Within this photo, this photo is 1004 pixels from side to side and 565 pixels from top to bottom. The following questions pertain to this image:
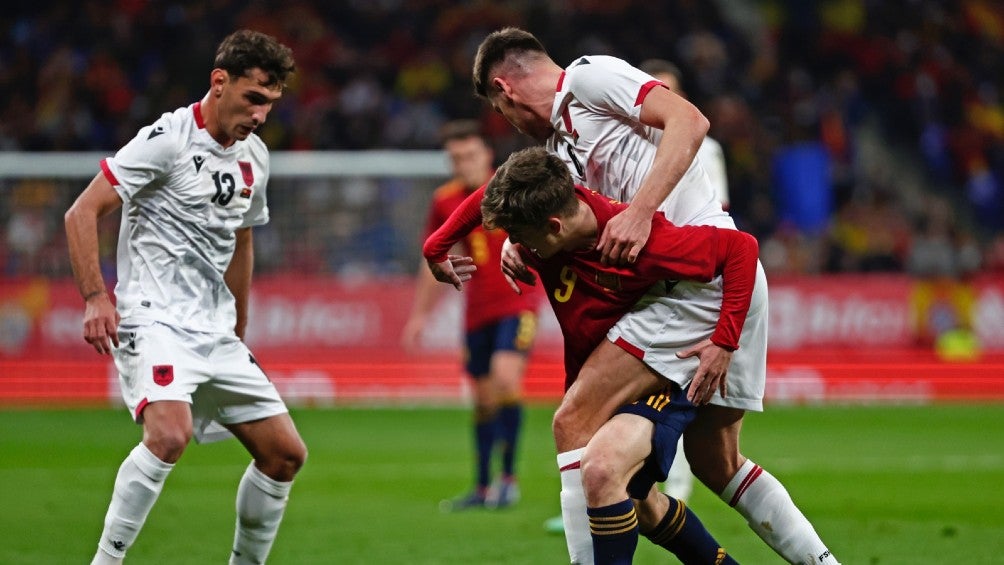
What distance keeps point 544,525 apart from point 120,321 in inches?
127

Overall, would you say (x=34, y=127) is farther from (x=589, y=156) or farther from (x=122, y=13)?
(x=589, y=156)

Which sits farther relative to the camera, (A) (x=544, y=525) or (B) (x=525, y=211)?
(A) (x=544, y=525)

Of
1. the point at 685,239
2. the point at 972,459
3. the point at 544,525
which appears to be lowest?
the point at 972,459

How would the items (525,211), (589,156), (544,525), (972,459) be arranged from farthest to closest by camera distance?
(972,459) → (544,525) → (589,156) → (525,211)

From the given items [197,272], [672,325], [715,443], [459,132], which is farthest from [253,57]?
[459,132]

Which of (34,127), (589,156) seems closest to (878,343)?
(34,127)

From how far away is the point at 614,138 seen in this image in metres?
5.00

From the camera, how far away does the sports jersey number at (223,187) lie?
229 inches

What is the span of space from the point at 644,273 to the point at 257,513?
1.99m

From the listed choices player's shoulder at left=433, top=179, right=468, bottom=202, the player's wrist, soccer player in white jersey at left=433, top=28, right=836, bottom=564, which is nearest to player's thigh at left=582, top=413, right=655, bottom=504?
soccer player in white jersey at left=433, top=28, right=836, bottom=564

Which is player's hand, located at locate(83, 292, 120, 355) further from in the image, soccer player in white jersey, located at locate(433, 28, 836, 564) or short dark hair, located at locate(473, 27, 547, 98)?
short dark hair, located at locate(473, 27, 547, 98)

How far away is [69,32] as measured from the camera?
21.1m

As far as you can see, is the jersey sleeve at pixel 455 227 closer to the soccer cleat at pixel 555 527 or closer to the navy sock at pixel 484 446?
the soccer cleat at pixel 555 527

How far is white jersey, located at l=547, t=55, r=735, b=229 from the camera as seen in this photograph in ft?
15.9
